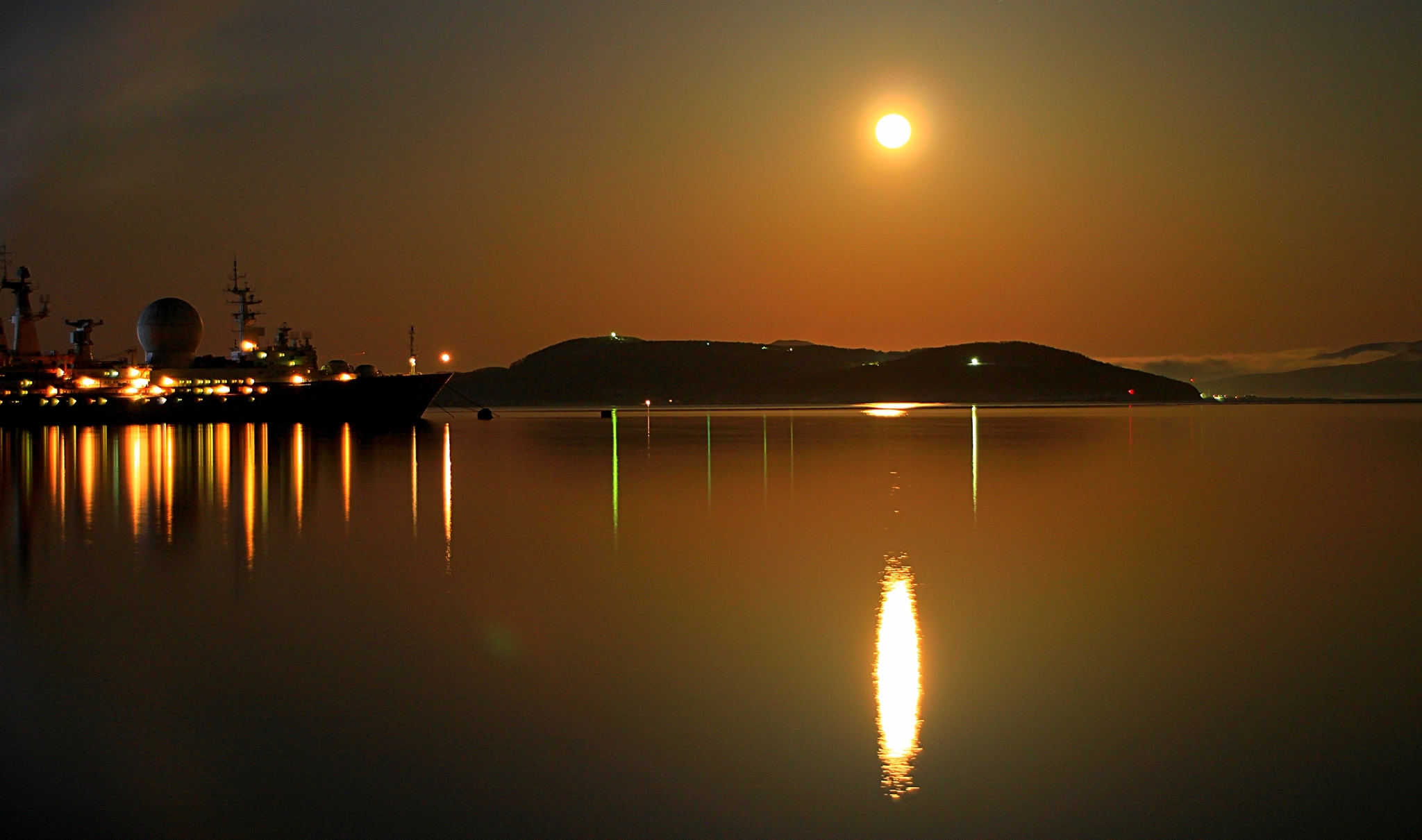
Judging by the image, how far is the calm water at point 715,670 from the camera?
6.80 metres

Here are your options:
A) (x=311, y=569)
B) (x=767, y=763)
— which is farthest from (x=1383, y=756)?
(x=311, y=569)

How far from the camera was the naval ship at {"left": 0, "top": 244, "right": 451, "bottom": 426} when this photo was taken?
312 ft

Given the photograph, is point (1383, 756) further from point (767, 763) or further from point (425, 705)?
point (425, 705)

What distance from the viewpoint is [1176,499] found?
25594 millimetres

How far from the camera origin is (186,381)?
101 m

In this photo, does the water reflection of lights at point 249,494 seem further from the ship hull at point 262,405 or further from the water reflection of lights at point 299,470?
the ship hull at point 262,405

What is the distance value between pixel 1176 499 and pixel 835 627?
16.5 meters

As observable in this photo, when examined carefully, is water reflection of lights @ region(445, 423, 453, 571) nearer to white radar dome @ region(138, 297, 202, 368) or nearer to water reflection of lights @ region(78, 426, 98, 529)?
water reflection of lights @ region(78, 426, 98, 529)

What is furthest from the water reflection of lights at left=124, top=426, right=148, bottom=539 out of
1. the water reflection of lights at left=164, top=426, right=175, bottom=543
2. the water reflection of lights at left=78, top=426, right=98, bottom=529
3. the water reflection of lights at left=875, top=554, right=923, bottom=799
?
the water reflection of lights at left=875, top=554, right=923, bottom=799

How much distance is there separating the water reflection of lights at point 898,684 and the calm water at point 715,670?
0.12 feet

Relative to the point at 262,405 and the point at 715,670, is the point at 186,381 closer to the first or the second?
the point at 262,405

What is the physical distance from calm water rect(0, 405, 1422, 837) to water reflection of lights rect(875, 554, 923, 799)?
0.04 m

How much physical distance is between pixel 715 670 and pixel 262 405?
9632 centimetres

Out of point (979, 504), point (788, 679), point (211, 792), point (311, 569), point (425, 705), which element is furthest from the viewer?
point (979, 504)
